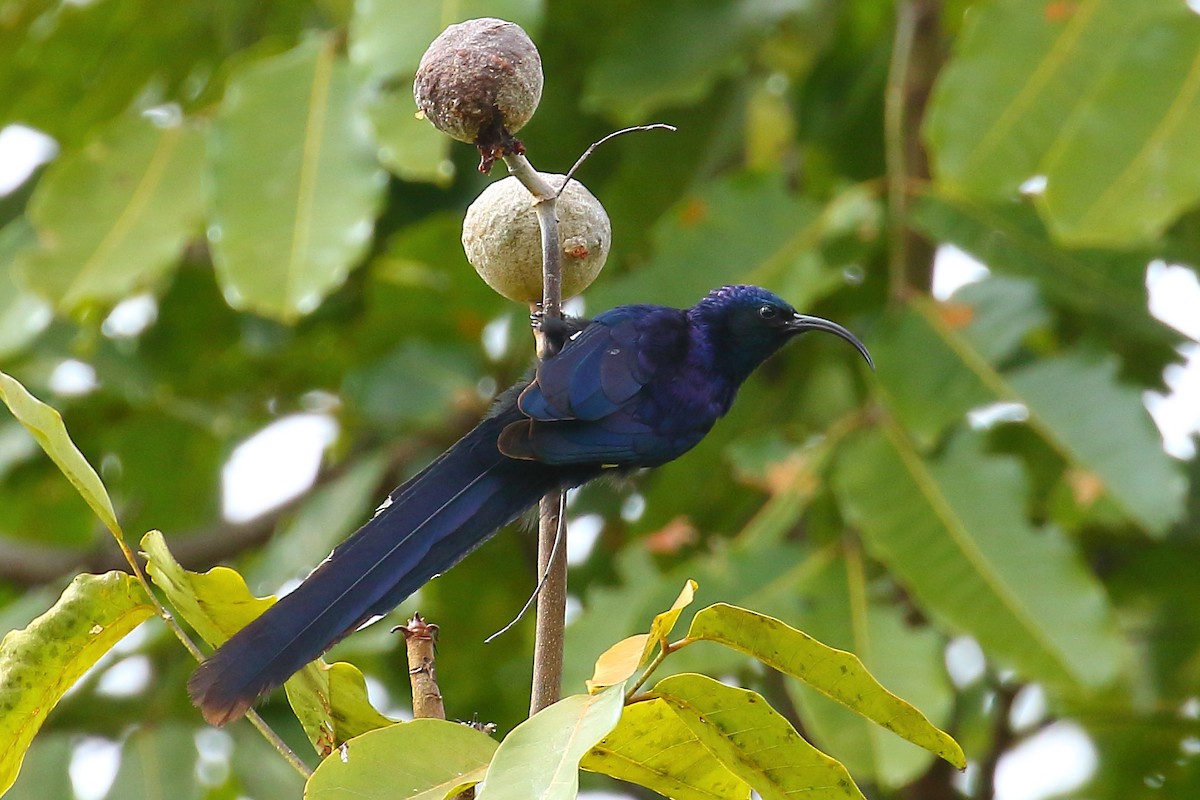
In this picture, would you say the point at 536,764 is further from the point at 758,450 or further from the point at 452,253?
the point at 452,253

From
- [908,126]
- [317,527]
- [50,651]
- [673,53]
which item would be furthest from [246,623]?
[908,126]

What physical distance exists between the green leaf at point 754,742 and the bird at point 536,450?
353mm

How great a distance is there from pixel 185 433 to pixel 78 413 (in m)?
0.26

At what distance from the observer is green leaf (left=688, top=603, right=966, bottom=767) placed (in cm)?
136

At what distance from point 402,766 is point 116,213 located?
2.08 metres

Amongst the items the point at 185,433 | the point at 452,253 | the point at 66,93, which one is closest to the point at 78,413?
the point at 185,433

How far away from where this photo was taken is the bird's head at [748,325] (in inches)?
86.3

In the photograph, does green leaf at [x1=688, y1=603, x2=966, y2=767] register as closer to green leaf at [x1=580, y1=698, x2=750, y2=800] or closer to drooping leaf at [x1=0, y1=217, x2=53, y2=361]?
green leaf at [x1=580, y1=698, x2=750, y2=800]

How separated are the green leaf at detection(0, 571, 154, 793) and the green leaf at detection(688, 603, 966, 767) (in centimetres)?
55

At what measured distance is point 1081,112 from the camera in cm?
285

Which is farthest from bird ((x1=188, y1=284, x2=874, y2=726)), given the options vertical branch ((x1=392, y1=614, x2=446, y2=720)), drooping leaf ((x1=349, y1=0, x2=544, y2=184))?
drooping leaf ((x1=349, y1=0, x2=544, y2=184))

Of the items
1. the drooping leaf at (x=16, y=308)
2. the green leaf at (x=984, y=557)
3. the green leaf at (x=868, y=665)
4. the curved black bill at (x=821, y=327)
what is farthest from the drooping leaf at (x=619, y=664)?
the drooping leaf at (x=16, y=308)

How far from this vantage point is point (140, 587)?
1439 mm

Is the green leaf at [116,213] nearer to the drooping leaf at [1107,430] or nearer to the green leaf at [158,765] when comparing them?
the green leaf at [158,765]
